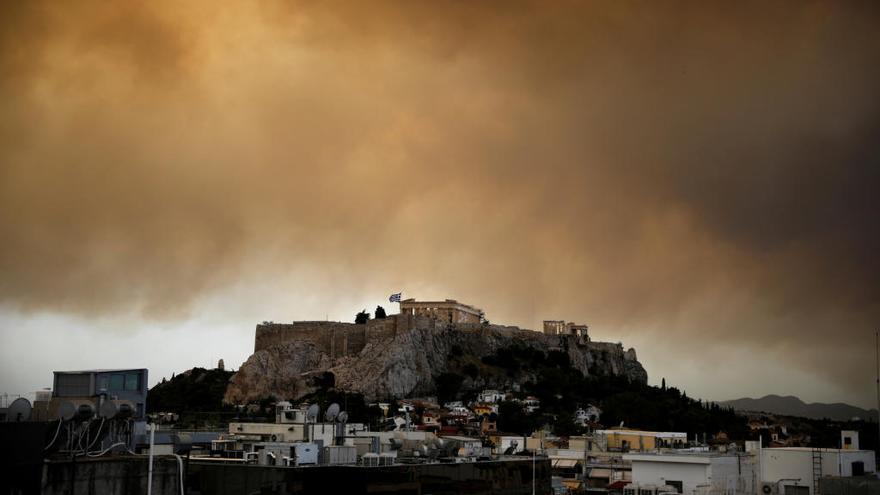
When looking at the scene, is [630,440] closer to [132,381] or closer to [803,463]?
[803,463]

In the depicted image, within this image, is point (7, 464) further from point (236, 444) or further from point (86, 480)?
point (236, 444)

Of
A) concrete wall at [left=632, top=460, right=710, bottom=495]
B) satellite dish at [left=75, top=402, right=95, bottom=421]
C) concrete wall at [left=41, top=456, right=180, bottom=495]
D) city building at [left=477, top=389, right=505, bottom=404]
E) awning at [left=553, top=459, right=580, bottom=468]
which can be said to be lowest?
awning at [left=553, top=459, right=580, bottom=468]

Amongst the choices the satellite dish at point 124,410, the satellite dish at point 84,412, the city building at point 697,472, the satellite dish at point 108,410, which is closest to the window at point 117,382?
the satellite dish at point 124,410

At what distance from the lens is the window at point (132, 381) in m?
33.2

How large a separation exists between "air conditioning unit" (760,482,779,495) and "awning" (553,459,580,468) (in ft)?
69.3

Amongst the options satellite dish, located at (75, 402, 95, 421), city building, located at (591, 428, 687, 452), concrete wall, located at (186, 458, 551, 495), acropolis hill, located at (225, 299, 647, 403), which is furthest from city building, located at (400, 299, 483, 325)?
satellite dish, located at (75, 402, 95, 421)

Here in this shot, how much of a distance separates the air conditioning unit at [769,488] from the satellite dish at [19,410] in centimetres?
3014

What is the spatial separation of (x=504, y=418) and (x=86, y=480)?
282 ft

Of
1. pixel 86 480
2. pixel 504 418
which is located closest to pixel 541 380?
pixel 504 418

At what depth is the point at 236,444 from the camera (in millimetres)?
43719

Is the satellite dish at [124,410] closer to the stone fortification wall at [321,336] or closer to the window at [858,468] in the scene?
the window at [858,468]

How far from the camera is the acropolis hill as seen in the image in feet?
393

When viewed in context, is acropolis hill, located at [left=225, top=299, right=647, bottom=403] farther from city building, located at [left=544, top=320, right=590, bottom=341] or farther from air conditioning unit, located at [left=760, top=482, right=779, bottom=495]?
air conditioning unit, located at [left=760, top=482, right=779, bottom=495]

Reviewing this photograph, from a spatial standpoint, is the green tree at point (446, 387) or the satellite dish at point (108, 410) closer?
the satellite dish at point (108, 410)
